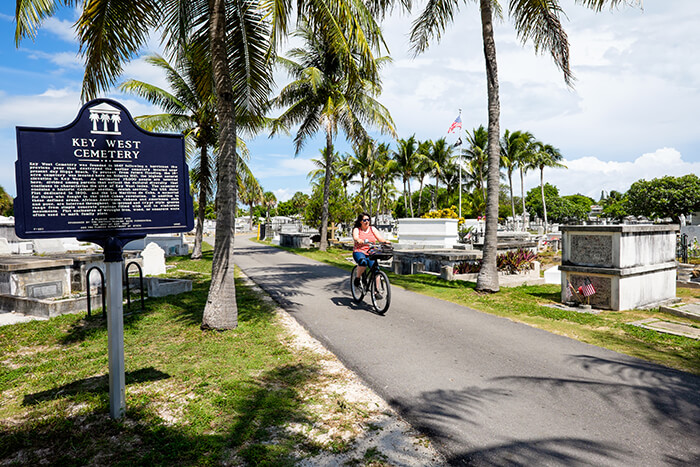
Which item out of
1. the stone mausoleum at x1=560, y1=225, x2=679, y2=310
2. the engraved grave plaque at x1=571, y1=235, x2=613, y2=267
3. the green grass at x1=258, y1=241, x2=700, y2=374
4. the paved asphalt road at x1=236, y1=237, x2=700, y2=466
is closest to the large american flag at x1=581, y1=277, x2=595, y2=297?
the stone mausoleum at x1=560, y1=225, x2=679, y2=310

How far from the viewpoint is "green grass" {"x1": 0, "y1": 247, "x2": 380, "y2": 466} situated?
3031 mm

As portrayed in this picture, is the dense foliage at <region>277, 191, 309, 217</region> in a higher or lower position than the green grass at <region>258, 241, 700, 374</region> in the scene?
higher

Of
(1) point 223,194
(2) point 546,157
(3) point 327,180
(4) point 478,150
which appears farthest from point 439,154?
(1) point 223,194

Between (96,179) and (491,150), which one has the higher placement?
(491,150)

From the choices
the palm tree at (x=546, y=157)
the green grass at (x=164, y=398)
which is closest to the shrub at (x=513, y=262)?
the green grass at (x=164, y=398)

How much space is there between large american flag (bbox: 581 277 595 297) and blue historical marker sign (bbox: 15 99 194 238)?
794 centimetres

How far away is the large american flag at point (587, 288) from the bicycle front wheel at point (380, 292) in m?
4.35

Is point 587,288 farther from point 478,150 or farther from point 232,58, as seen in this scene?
point 478,150

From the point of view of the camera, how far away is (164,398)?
396 cm

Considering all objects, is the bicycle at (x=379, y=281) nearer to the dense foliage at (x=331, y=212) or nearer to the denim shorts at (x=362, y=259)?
the denim shorts at (x=362, y=259)

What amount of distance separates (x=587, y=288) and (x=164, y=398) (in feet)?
26.5

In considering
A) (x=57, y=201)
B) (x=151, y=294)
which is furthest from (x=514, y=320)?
(x=151, y=294)

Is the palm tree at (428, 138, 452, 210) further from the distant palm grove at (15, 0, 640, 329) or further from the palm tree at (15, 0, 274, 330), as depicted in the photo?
the palm tree at (15, 0, 274, 330)

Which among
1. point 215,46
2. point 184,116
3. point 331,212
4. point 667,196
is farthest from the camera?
point 667,196
